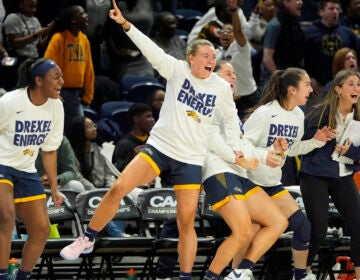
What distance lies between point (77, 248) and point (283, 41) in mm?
4516

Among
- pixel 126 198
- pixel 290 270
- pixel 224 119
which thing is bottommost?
pixel 290 270

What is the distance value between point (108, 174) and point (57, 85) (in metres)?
2.51

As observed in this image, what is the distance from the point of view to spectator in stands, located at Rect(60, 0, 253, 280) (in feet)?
26.2

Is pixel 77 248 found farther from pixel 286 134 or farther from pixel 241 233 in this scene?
pixel 286 134

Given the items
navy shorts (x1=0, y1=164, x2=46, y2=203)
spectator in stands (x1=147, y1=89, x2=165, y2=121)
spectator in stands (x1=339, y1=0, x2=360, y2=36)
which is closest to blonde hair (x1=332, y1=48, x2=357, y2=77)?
spectator in stands (x1=147, y1=89, x2=165, y2=121)

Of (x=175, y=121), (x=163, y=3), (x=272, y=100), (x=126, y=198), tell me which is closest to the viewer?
(x=175, y=121)

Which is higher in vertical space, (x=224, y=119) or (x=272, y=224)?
(x=224, y=119)

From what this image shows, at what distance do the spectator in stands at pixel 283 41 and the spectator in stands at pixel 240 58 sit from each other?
0.26m

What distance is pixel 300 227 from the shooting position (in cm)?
850

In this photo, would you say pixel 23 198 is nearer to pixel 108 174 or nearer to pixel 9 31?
pixel 108 174

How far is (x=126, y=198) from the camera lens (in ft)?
31.0

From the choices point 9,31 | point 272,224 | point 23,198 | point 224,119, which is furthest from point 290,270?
point 9,31

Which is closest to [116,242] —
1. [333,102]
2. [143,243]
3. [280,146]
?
[143,243]

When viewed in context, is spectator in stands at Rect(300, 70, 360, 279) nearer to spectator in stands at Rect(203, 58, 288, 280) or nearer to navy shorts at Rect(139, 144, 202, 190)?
spectator in stands at Rect(203, 58, 288, 280)
